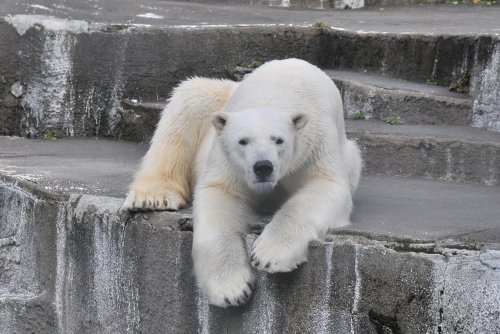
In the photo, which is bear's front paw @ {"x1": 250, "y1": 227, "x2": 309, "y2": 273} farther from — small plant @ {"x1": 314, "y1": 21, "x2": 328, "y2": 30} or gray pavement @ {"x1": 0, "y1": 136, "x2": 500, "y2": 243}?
small plant @ {"x1": 314, "y1": 21, "x2": 328, "y2": 30}

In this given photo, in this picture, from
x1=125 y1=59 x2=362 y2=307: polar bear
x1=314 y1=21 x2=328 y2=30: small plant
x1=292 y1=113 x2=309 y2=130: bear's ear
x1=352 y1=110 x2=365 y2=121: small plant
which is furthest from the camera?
x1=314 y1=21 x2=328 y2=30: small plant

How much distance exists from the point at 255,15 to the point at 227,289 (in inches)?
222

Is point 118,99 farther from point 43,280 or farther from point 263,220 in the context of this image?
point 263,220

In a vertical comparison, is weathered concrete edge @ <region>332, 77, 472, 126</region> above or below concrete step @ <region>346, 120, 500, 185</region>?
above

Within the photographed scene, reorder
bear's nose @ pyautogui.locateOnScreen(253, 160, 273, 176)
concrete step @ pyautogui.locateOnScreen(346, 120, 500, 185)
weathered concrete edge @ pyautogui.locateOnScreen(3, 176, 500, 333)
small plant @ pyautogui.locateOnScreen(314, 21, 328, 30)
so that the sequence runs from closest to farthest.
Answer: weathered concrete edge @ pyautogui.locateOnScreen(3, 176, 500, 333)
bear's nose @ pyautogui.locateOnScreen(253, 160, 273, 176)
concrete step @ pyautogui.locateOnScreen(346, 120, 500, 185)
small plant @ pyautogui.locateOnScreen(314, 21, 328, 30)

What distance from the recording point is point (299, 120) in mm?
4590

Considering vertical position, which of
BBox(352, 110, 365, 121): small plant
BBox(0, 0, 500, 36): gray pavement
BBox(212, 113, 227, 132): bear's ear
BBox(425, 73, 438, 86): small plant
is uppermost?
BBox(212, 113, 227, 132): bear's ear

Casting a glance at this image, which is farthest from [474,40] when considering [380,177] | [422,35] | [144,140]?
[144,140]

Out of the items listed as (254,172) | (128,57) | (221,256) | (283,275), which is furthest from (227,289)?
(128,57)

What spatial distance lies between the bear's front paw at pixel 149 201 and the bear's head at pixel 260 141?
1.79ft

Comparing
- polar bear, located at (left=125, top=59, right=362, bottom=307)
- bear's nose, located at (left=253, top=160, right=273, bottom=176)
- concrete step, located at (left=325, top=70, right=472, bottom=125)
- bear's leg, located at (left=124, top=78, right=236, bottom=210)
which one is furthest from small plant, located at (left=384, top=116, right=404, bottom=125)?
bear's nose, located at (left=253, top=160, right=273, bottom=176)

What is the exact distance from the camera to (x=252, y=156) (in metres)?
4.30

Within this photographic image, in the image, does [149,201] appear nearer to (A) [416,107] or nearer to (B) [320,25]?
(A) [416,107]

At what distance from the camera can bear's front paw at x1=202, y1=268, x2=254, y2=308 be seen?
4.40 metres
